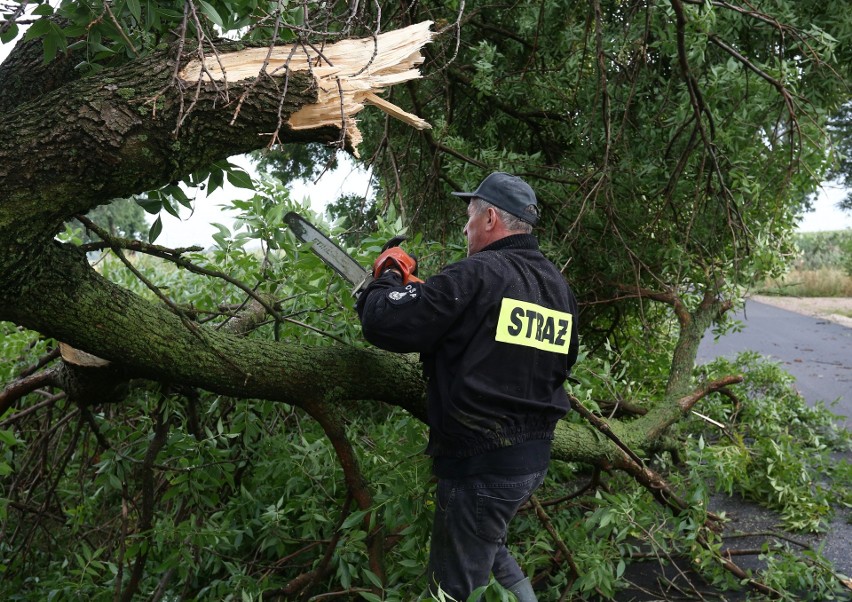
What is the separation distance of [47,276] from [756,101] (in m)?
3.98

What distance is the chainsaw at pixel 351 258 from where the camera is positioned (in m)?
2.90

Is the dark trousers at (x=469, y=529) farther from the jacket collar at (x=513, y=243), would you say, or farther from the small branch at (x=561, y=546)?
Result: the jacket collar at (x=513, y=243)

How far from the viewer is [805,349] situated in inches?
415

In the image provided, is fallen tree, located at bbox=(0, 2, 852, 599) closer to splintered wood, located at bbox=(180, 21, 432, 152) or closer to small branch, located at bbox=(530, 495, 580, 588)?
splintered wood, located at bbox=(180, 21, 432, 152)

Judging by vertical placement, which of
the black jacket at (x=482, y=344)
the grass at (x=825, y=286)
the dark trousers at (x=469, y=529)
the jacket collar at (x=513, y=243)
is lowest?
the grass at (x=825, y=286)

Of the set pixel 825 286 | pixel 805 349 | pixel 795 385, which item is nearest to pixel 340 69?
pixel 795 385

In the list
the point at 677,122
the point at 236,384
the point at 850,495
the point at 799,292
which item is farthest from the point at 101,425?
the point at 799,292

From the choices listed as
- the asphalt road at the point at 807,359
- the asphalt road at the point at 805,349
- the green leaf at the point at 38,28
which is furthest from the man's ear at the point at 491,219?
the asphalt road at the point at 805,349

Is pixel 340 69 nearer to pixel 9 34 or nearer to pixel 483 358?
pixel 9 34

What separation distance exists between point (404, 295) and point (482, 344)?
0.34m

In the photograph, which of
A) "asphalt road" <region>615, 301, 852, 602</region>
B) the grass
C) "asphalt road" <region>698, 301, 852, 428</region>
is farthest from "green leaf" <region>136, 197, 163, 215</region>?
the grass

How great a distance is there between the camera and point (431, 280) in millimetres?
2727

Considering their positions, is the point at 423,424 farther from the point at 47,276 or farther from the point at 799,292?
the point at 799,292

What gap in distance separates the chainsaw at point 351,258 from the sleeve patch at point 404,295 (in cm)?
14
